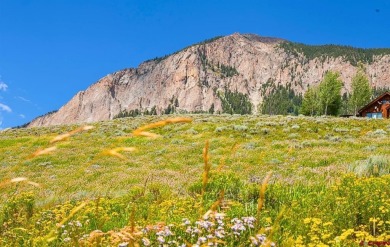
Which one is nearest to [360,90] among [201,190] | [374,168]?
[374,168]

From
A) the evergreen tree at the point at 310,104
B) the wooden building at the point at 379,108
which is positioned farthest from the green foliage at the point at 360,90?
the wooden building at the point at 379,108

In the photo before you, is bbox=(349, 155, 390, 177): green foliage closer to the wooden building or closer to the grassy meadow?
the grassy meadow

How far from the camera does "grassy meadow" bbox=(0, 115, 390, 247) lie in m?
4.04

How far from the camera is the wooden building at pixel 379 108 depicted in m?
76.2

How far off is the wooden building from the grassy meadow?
158ft

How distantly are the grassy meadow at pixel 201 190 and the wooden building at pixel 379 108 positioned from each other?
4810cm

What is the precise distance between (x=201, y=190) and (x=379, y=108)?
7864cm

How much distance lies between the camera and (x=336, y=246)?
407 centimetres

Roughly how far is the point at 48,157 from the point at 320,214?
72.7 feet

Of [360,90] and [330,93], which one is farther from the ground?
[360,90]

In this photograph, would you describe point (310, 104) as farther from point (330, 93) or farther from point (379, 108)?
point (379, 108)

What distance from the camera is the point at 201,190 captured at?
32.5 ft

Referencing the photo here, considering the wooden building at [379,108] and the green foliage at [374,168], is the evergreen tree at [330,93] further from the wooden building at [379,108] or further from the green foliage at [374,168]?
the green foliage at [374,168]

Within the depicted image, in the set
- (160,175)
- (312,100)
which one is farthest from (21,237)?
(312,100)
